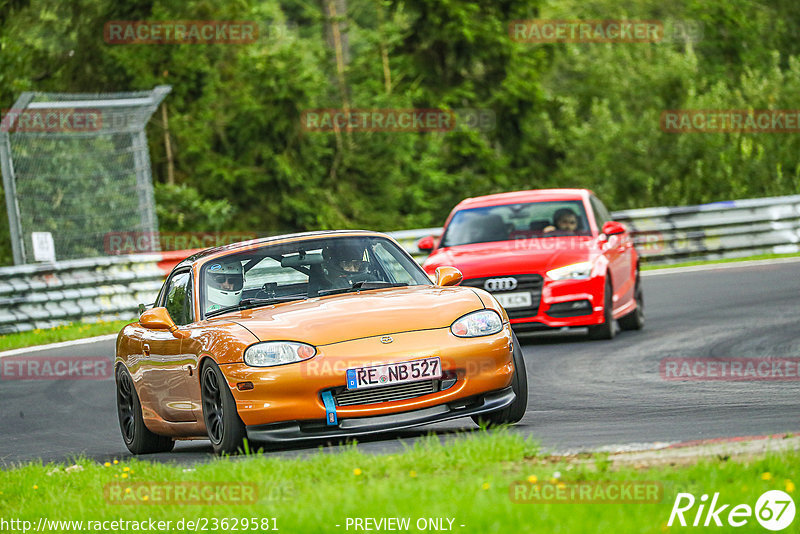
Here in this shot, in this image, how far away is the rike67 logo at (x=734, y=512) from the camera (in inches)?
187

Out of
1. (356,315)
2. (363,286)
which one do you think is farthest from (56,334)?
(356,315)

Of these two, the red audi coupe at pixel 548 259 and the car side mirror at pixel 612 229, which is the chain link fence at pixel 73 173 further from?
the car side mirror at pixel 612 229

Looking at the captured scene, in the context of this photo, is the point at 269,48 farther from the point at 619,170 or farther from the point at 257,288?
the point at 257,288

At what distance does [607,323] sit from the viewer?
13727mm

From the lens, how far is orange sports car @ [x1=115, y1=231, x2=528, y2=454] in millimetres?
7504

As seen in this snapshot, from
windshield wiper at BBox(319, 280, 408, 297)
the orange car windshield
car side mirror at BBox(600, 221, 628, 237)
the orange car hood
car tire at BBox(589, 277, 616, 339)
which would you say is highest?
the orange car windshield

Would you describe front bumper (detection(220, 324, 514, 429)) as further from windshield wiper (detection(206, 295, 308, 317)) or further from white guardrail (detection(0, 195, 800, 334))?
white guardrail (detection(0, 195, 800, 334))

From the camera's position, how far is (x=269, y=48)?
127 feet

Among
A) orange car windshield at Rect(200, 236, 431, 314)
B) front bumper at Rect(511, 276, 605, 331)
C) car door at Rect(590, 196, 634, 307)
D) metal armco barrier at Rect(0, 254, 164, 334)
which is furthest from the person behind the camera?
metal armco barrier at Rect(0, 254, 164, 334)

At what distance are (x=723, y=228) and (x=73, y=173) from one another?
11.4m

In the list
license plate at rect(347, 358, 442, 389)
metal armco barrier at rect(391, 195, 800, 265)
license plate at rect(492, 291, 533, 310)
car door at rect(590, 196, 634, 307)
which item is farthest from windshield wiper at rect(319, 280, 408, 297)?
metal armco barrier at rect(391, 195, 800, 265)

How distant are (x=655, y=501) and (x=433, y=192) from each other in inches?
1310

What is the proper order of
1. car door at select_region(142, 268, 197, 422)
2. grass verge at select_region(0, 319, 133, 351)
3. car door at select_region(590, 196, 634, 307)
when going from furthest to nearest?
1. grass verge at select_region(0, 319, 133, 351)
2. car door at select_region(590, 196, 634, 307)
3. car door at select_region(142, 268, 197, 422)

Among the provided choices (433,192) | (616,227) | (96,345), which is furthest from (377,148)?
(616,227)
